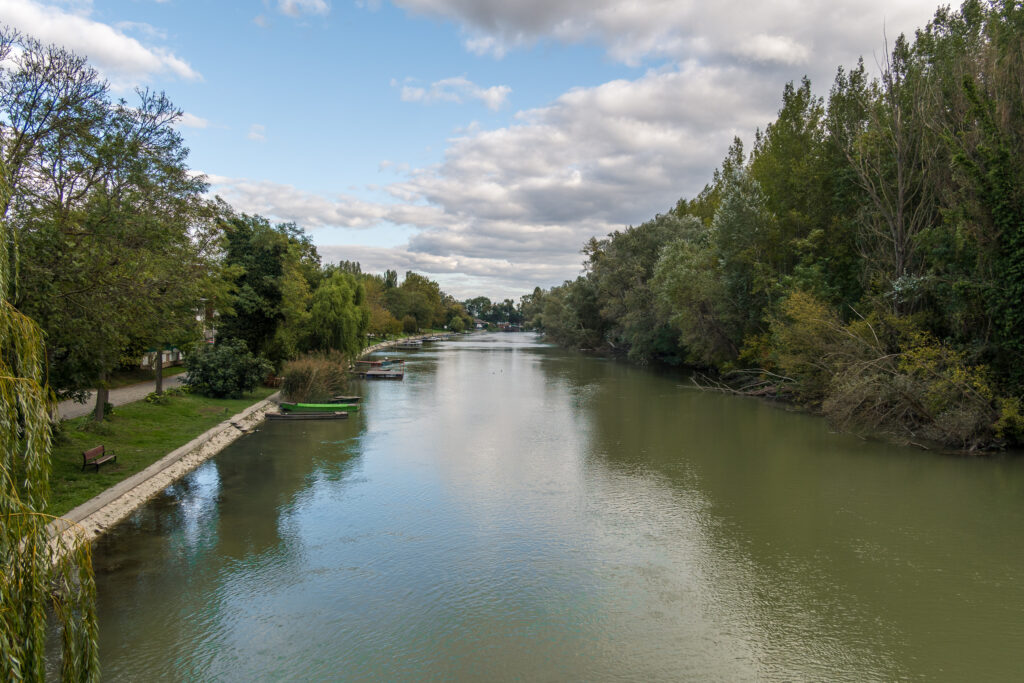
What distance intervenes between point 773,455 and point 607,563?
10.5 m

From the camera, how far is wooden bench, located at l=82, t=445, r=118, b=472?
522 inches

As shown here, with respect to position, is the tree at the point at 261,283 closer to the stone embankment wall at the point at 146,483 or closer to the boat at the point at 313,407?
the boat at the point at 313,407

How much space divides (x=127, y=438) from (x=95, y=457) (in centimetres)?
387

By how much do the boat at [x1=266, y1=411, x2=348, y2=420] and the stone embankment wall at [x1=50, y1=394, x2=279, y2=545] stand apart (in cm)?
134

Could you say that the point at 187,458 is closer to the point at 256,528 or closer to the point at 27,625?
the point at 256,528

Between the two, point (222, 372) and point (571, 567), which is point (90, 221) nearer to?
point (571, 567)

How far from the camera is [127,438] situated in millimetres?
17062

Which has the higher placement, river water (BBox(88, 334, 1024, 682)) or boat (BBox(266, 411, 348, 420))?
boat (BBox(266, 411, 348, 420))

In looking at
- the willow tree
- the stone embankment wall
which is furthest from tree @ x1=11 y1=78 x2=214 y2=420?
the willow tree

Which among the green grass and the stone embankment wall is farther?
the green grass

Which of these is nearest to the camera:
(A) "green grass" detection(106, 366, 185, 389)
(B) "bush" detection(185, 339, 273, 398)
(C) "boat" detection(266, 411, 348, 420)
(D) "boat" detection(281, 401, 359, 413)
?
(C) "boat" detection(266, 411, 348, 420)

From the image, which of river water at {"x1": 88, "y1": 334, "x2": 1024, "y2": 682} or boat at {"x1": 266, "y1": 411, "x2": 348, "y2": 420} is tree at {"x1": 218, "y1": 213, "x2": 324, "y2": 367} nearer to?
boat at {"x1": 266, "y1": 411, "x2": 348, "y2": 420}

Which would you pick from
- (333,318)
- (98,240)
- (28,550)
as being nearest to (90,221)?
(98,240)

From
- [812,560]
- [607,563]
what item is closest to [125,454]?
[607,563]
